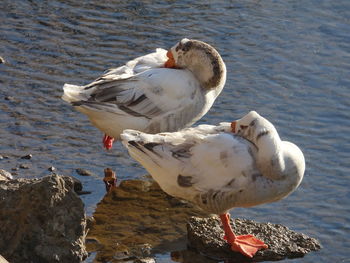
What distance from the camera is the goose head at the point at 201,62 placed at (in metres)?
8.99

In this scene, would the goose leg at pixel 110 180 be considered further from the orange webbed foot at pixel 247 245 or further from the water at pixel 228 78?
the orange webbed foot at pixel 247 245

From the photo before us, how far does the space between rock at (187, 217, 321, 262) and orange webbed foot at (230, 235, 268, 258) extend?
6cm

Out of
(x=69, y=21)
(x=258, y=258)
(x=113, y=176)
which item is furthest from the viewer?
(x=69, y=21)

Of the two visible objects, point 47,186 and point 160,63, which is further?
point 160,63

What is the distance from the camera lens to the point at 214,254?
7469 millimetres

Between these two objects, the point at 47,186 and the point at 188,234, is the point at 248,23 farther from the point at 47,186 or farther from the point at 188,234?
the point at 47,186

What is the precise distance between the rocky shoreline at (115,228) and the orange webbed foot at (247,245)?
0.26 ft

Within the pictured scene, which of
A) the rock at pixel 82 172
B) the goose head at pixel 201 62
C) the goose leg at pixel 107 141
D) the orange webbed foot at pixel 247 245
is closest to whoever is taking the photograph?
the orange webbed foot at pixel 247 245

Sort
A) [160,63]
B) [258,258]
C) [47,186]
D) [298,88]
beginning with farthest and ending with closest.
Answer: [298,88], [160,63], [258,258], [47,186]

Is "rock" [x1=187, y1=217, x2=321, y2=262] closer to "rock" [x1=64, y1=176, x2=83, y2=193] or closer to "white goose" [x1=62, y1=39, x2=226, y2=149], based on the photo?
"rock" [x1=64, y1=176, x2=83, y2=193]

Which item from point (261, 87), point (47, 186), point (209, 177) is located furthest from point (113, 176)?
point (261, 87)

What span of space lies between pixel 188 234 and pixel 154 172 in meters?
0.65

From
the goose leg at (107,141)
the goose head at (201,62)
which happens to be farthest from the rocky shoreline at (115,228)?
the goose head at (201,62)

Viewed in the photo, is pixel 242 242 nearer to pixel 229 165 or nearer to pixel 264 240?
pixel 264 240
